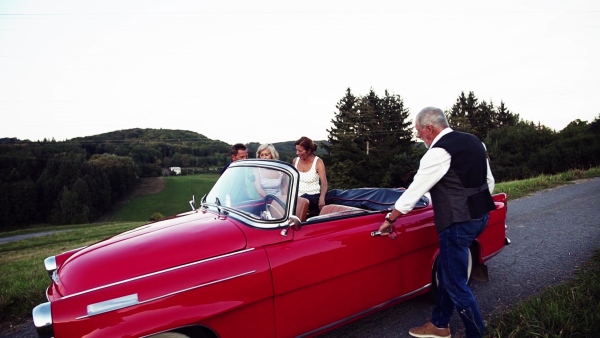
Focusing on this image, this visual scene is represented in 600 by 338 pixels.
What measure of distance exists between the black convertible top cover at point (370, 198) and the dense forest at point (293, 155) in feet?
97.8

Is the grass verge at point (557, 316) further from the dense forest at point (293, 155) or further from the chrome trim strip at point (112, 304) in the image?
the dense forest at point (293, 155)

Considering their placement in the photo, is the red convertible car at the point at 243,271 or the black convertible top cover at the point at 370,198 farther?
the black convertible top cover at the point at 370,198

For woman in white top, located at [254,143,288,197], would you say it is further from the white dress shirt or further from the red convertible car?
the white dress shirt

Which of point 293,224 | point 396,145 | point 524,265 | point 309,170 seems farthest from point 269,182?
point 396,145

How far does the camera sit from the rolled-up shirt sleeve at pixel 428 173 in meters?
2.58

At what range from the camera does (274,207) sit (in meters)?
2.90

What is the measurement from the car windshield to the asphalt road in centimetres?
87

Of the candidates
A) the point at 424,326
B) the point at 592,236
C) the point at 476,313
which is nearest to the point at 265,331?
the point at 424,326

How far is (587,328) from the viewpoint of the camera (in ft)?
8.52

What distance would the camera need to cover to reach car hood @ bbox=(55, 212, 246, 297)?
2.20 m

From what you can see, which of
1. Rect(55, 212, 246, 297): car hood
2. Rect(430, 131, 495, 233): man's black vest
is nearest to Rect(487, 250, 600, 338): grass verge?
Rect(430, 131, 495, 233): man's black vest

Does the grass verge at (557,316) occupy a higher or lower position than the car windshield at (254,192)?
lower

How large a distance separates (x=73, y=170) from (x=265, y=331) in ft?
226

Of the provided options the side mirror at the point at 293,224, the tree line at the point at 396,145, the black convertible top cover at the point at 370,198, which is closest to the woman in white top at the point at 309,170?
the black convertible top cover at the point at 370,198
